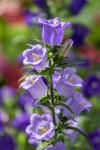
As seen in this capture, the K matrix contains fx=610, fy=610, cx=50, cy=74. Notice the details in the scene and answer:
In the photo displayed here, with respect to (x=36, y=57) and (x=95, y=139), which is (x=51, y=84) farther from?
(x=95, y=139)

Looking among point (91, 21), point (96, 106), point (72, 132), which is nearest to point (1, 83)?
point (91, 21)

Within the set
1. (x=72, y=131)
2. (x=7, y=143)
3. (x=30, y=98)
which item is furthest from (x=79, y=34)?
(x=72, y=131)

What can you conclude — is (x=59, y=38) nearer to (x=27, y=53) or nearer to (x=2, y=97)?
(x=27, y=53)

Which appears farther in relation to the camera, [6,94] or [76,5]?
[6,94]

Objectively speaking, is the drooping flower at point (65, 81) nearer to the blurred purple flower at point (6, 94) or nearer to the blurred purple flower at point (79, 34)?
the blurred purple flower at point (79, 34)

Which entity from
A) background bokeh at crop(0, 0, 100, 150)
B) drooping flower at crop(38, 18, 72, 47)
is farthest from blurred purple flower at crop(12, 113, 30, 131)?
drooping flower at crop(38, 18, 72, 47)

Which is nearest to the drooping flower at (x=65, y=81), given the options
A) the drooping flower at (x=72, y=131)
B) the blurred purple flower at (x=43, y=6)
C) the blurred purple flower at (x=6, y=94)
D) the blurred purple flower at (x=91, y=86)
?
the drooping flower at (x=72, y=131)
